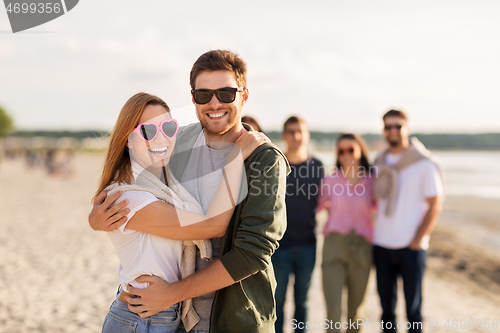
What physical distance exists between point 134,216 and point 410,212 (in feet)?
11.0

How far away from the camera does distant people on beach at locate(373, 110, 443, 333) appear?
4.12 meters

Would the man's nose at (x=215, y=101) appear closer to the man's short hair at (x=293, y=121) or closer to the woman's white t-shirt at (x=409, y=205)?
the man's short hair at (x=293, y=121)

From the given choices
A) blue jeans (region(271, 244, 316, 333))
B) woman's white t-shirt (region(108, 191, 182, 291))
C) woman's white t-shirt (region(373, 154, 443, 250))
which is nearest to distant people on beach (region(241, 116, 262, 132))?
blue jeans (region(271, 244, 316, 333))

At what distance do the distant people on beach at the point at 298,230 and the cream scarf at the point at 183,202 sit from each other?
2.13 metres

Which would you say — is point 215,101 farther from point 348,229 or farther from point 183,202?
point 348,229

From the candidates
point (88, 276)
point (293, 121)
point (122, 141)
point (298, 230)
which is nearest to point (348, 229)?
point (298, 230)

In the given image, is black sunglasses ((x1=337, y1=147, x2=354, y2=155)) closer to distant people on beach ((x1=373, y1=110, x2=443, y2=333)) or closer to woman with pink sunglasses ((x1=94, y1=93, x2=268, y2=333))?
distant people on beach ((x1=373, y1=110, x2=443, y2=333))

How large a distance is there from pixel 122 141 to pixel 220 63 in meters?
0.73

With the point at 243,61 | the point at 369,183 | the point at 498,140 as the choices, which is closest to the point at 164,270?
the point at 243,61

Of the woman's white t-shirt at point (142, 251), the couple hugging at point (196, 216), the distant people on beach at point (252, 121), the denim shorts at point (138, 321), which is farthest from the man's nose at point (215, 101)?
the distant people on beach at point (252, 121)

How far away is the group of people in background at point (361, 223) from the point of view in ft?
13.4

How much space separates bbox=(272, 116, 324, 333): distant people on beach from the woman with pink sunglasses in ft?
7.17

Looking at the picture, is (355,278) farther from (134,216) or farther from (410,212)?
(134,216)

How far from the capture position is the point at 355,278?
4047mm
